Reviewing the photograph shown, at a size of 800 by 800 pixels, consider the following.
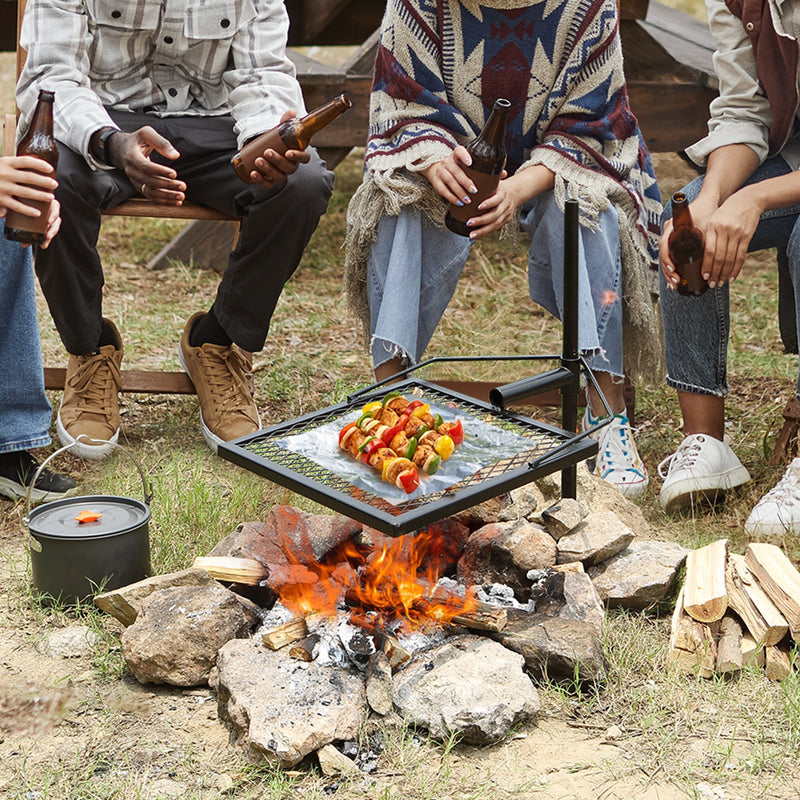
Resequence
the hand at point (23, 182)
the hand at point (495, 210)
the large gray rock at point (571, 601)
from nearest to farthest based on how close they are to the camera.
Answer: the large gray rock at point (571, 601), the hand at point (23, 182), the hand at point (495, 210)

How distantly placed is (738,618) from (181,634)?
1.21 meters

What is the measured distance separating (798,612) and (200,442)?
208cm

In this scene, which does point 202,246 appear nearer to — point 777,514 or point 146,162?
point 146,162

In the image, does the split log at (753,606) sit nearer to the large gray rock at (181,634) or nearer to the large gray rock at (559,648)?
the large gray rock at (559,648)

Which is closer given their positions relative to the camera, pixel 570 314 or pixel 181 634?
pixel 181 634

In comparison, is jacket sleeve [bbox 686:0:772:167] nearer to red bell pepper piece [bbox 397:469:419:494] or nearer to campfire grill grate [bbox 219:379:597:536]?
campfire grill grate [bbox 219:379:597:536]

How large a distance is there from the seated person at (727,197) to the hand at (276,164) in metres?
1.07

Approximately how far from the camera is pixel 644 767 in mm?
2115

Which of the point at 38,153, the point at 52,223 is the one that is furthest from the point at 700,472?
the point at 38,153

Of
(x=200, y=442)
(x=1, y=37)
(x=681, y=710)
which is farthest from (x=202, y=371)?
(x=1, y=37)

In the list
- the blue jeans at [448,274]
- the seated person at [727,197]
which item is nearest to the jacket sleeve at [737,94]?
the seated person at [727,197]

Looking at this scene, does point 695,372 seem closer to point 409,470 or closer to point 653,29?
point 409,470

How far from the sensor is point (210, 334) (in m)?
3.82

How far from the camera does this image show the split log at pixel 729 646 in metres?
2.38
